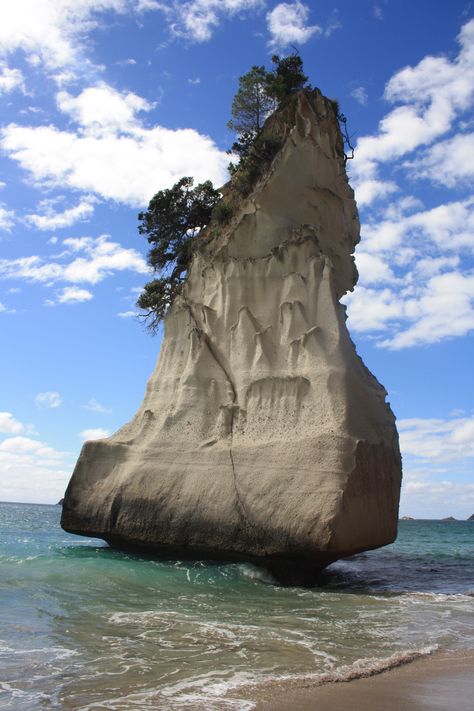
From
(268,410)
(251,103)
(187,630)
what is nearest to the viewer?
(187,630)

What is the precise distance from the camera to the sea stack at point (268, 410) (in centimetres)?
1175

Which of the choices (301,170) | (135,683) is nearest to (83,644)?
(135,683)

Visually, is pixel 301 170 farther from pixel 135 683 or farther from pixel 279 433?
pixel 135 683

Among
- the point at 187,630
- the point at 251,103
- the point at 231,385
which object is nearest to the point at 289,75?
the point at 251,103

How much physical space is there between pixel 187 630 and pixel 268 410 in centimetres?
673

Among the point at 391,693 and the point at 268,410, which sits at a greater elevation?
the point at 268,410

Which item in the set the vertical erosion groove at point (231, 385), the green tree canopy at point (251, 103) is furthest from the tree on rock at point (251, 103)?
the vertical erosion groove at point (231, 385)

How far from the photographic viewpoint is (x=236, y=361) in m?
14.8

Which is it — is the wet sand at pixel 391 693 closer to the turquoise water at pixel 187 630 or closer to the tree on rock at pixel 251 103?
the turquoise water at pixel 187 630

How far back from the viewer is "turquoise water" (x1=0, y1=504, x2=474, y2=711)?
5051mm

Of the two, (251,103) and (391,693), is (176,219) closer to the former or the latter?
(251,103)

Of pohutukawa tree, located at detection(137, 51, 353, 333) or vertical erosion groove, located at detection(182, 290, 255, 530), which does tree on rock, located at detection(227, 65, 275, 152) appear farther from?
vertical erosion groove, located at detection(182, 290, 255, 530)

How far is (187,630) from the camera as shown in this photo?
23.2 ft

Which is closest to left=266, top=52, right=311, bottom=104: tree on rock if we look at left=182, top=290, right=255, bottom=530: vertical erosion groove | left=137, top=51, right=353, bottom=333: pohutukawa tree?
left=137, top=51, right=353, bottom=333: pohutukawa tree
